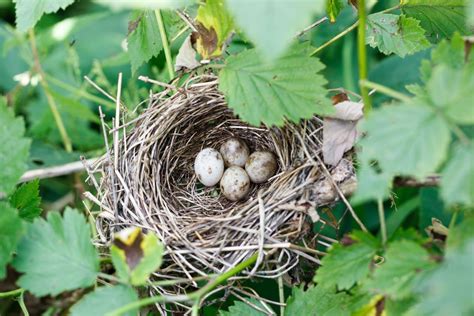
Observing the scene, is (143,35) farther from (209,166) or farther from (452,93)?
(452,93)

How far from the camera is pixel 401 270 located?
3.01 ft

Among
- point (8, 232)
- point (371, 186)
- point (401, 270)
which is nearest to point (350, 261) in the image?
point (401, 270)

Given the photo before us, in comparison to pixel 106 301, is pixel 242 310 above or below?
below

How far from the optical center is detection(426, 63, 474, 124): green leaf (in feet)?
2.64

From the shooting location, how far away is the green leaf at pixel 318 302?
1155 mm

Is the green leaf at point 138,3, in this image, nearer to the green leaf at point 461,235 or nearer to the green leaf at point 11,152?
the green leaf at point 11,152

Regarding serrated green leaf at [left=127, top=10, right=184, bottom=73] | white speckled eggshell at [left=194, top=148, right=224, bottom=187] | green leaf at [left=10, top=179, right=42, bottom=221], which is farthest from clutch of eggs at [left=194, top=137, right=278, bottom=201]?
green leaf at [left=10, top=179, right=42, bottom=221]

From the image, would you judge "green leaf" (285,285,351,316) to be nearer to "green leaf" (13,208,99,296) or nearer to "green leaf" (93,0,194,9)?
"green leaf" (13,208,99,296)

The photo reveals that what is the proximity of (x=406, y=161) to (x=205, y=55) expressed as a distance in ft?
1.83

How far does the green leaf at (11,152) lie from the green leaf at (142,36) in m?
0.39

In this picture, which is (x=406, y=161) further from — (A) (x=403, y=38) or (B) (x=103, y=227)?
(B) (x=103, y=227)

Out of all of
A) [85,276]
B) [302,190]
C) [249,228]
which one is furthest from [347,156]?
[85,276]

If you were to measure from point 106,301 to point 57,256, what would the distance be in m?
0.13

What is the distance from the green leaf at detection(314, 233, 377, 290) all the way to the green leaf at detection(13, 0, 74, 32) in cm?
69
